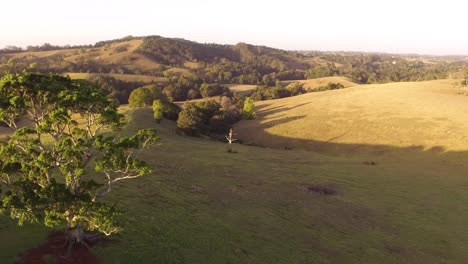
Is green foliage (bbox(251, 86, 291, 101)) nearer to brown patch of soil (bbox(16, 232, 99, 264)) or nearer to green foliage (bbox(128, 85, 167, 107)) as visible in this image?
green foliage (bbox(128, 85, 167, 107))

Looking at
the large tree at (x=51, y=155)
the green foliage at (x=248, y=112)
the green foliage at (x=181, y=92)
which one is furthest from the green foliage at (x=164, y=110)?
the large tree at (x=51, y=155)

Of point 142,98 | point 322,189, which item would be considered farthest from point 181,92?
point 322,189

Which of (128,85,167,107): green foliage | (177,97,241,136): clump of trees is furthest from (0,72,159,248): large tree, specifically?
(128,85,167,107): green foliage

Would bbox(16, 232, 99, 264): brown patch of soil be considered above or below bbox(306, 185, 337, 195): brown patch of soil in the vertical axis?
above

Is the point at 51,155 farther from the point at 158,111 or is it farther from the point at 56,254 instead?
the point at 158,111

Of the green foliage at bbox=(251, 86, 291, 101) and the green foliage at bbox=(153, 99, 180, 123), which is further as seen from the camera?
the green foliage at bbox=(251, 86, 291, 101)

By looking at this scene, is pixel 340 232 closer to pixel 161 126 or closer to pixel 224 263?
pixel 224 263
